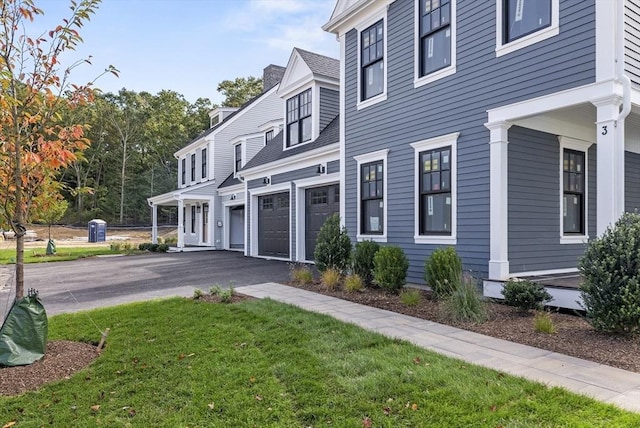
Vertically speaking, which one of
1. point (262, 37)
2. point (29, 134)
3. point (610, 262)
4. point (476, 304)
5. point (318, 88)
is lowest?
point (476, 304)

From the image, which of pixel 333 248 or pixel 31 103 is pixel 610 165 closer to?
pixel 333 248

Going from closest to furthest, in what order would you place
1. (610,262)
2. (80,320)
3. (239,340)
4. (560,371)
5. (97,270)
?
1. (560,371)
2. (610,262)
3. (239,340)
4. (80,320)
5. (97,270)

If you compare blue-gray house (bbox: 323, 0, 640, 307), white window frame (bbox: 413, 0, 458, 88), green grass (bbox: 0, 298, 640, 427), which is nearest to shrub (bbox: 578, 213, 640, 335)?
blue-gray house (bbox: 323, 0, 640, 307)

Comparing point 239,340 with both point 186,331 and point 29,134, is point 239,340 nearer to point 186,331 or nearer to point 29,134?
point 186,331

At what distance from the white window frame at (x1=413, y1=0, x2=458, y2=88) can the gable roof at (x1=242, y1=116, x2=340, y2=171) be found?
3541 millimetres

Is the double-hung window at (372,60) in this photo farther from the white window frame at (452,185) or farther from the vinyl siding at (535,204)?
the vinyl siding at (535,204)

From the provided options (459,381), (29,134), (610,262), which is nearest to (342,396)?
(459,381)

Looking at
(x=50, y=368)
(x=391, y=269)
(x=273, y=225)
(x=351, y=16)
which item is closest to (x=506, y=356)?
(x=391, y=269)

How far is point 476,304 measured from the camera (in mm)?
5699

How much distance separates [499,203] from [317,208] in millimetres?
6836

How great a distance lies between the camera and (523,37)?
21.2 feet

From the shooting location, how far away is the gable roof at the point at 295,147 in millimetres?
12234

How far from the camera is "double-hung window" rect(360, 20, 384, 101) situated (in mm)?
9453

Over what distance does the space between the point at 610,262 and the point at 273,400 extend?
3860 mm
